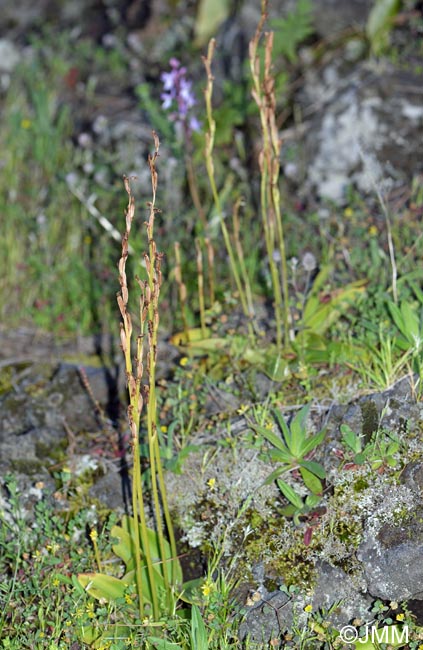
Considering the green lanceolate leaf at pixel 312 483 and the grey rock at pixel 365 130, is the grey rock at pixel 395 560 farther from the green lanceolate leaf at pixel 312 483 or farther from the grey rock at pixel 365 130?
the grey rock at pixel 365 130

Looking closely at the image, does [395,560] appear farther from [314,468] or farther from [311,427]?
[311,427]

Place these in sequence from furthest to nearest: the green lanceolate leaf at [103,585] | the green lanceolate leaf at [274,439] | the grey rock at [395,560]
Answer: the green lanceolate leaf at [274,439], the green lanceolate leaf at [103,585], the grey rock at [395,560]

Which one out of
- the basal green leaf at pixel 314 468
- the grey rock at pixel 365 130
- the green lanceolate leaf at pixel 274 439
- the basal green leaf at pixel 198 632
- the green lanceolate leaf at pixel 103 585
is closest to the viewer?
the basal green leaf at pixel 198 632

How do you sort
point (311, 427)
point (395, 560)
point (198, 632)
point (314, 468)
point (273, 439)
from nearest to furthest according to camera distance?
point (198, 632) < point (395, 560) < point (314, 468) < point (273, 439) < point (311, 427)

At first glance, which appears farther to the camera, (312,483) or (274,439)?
(274,439)

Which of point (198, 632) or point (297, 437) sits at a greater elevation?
point (297, 437)

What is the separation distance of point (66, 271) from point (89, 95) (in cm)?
196

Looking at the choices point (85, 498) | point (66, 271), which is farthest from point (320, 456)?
point (66, 271)

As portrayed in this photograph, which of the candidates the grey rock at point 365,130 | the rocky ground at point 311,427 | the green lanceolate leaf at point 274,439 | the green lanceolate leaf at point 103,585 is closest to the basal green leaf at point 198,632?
the rocky ground at point 311,427

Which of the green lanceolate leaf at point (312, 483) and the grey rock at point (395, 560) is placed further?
the green lanceolate leaf at point (312, 483)

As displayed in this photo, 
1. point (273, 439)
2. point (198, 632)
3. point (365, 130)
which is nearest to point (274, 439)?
point (273, 439)

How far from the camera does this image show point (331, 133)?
176 inches

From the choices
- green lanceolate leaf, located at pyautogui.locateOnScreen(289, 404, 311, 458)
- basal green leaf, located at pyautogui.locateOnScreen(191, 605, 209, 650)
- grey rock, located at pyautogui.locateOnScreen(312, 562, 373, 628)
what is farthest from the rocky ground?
basal green leaf, located at pyautogui.locateOnScreen(191, 605, 209, 650)

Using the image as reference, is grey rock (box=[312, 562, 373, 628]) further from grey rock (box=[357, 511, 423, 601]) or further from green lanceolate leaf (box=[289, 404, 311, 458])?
green lanceolate leaf (box=[289, 404, 311, 458])
